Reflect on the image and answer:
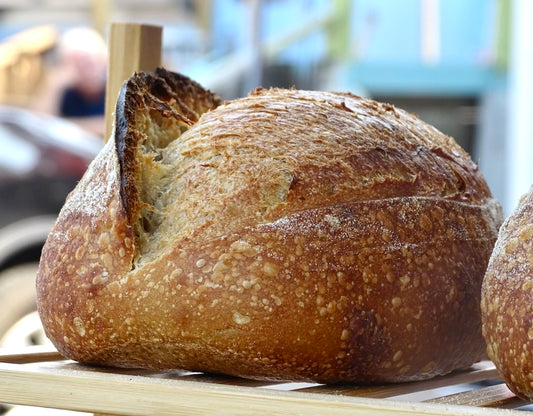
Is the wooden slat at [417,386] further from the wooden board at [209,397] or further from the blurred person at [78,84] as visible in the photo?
the blurred person at [78,84]

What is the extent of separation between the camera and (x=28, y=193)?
3.04m

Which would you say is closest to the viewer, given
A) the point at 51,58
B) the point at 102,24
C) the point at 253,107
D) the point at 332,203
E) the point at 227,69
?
the point at 332,203

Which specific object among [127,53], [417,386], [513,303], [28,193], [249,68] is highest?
[249,68]

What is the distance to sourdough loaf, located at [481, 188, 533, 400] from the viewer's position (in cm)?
90

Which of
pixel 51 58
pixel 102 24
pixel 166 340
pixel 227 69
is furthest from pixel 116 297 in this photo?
pixel 227 69

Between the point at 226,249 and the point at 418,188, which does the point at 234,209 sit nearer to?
the point at 226,249

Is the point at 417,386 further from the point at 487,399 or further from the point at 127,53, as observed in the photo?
the point at 127,53

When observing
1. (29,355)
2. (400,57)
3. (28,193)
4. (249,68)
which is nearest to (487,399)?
(29,355)

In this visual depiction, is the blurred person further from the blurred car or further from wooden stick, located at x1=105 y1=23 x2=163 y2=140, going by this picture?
wooden stick, located at x1=105 y1=23 x2=163 y2=140

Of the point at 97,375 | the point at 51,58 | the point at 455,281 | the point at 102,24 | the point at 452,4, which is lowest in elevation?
the point at 97,375

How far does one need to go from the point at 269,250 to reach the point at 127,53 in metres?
0.53

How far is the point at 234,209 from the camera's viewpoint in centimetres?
103

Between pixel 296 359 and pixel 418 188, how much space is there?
0.28 metres

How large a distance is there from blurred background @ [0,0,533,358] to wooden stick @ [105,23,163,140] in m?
0.28
